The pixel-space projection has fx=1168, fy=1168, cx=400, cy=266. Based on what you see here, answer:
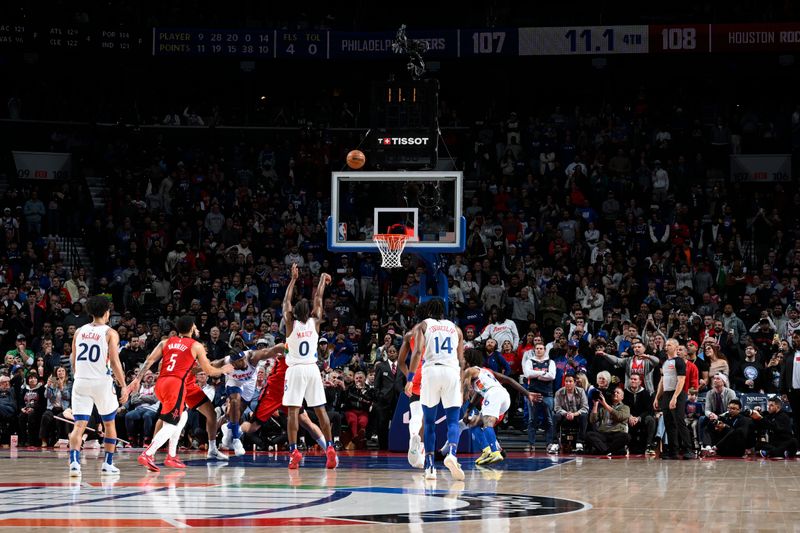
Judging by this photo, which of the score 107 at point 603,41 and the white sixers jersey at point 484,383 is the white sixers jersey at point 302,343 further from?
the score 107 at point 603,41

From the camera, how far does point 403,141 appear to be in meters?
19.3

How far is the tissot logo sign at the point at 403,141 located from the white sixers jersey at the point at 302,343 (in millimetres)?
5960

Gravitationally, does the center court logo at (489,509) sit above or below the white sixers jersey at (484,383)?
below

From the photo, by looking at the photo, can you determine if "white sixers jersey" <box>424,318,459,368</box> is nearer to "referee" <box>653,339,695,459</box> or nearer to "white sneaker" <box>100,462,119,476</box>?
"white sneaker" <box>100,462,119,476</box>

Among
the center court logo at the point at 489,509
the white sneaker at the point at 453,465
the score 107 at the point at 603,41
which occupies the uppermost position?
the score 107 at the point at 603,41

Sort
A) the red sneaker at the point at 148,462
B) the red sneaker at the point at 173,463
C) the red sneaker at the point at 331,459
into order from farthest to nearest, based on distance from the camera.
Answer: the red sneaker at the point at 173,463 < the red sneaker at the point at 331,459 < the red sneaker at the point at 148,462

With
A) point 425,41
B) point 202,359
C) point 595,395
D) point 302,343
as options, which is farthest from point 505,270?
point 202,359

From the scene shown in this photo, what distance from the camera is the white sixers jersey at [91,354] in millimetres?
12617

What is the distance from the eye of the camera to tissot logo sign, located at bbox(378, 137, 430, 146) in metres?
19.3

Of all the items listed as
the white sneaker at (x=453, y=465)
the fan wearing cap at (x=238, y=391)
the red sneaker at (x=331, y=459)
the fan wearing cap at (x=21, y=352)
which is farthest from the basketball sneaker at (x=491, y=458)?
the fan wearing cap at (x=21, y=352)

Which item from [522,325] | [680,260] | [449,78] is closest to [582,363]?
[522,325]

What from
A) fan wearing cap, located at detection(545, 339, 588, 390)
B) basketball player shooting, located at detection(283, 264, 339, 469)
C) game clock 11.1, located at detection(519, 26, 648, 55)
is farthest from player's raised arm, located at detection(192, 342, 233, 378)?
game clock 11.1, located at detection(519, 26, 648, 55)

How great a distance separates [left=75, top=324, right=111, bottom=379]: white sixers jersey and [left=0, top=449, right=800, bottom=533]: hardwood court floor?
3.68 ft

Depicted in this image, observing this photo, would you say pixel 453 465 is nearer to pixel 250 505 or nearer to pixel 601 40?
pixel 250 505
